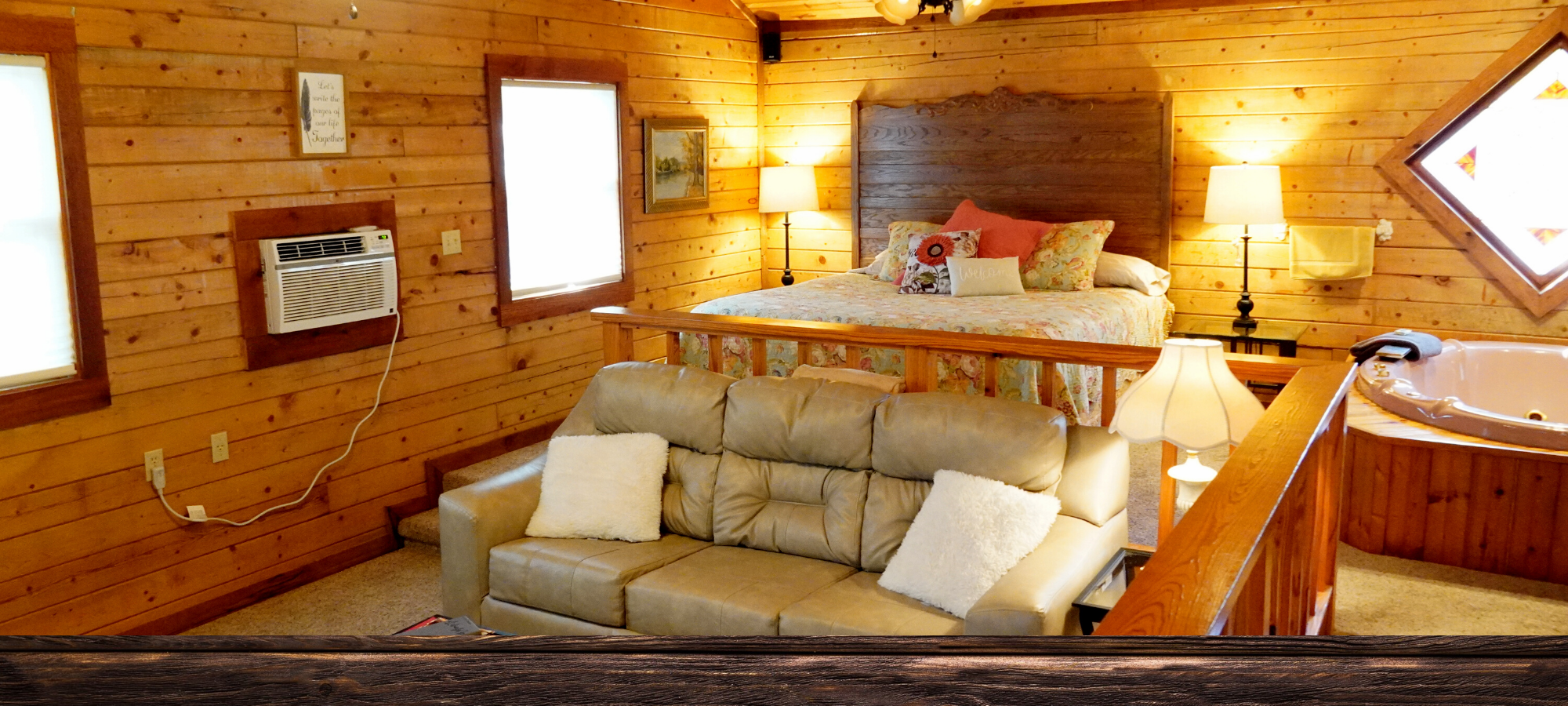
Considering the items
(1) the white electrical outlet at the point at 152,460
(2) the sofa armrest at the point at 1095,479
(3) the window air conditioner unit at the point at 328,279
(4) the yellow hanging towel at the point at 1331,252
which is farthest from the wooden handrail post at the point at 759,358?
(4) the yellow hanging towel at the point at 1331,252

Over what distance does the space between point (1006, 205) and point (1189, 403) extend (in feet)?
12.8

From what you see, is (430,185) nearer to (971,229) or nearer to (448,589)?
(448,589)

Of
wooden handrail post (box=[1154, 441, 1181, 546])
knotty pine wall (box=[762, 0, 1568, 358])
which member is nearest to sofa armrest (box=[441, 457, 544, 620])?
wooden handrail post (box=[1154, 441, 1181, 546])

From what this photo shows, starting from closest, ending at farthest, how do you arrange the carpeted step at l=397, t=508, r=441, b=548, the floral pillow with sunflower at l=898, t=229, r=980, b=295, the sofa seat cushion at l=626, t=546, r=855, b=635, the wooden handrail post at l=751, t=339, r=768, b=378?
the sofa seat cushion at l=626, t=546, r=855, b=635, the wooden handrail post at l=751, t=339, r=768, b=378, the carpeted step at l=397, t=508, r=441, b=548, the floral pillow with sunflower at l=898, t=229, r=980, b=295

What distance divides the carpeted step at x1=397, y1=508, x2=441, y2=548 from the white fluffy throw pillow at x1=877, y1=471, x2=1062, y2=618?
7.40 ft

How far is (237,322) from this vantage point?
400cm

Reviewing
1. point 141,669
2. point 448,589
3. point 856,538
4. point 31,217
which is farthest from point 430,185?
point 141,669

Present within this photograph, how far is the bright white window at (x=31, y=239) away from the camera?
11.1 ft

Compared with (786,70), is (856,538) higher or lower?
lower

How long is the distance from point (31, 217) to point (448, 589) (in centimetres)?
166

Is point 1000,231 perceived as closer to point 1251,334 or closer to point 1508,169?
point 1251,334

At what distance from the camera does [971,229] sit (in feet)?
20.1

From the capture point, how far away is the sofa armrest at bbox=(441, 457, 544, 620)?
11.3 feet

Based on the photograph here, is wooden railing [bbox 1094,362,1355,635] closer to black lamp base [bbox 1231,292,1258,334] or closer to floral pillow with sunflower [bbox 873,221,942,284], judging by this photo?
black lamp base [bbox 1231,292,1258,334]
